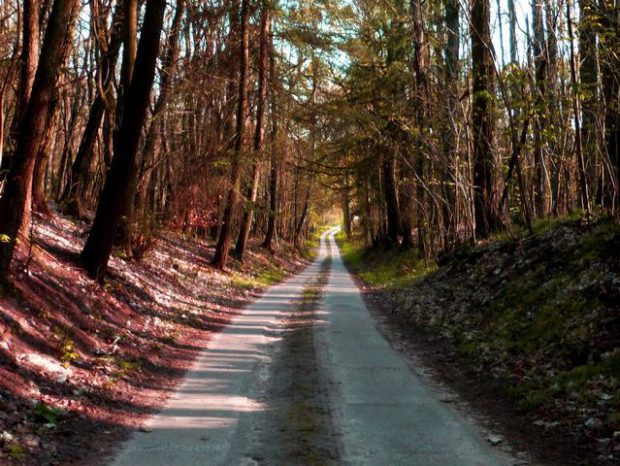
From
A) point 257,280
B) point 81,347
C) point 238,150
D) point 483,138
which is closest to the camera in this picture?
point 81,347

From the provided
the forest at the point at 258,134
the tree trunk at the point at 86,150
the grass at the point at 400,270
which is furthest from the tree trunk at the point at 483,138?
the tree trunk at the point at 86,150

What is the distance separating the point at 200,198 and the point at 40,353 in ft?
33.4

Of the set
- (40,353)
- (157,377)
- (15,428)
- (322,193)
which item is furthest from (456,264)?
(322,193)

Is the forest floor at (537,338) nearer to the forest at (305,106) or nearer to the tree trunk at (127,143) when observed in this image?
the forest at (305,106)

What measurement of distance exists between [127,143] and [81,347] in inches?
176

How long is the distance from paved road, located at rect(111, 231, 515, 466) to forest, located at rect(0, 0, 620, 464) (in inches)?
33.8

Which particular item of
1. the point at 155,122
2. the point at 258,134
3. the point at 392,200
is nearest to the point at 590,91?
the point at 155,122

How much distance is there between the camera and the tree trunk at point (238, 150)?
62.6 ft

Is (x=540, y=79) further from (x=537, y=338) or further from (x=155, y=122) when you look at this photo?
(x=155, y=122)

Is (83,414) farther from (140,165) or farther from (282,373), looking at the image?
(140,165)

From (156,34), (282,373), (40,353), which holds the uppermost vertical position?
(156,34)

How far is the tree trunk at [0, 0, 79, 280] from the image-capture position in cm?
788

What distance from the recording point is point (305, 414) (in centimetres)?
650

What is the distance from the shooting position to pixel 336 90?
2530cm
